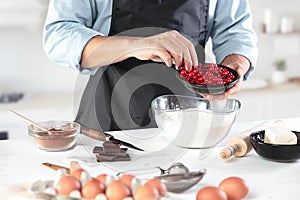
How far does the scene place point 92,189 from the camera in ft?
4.42

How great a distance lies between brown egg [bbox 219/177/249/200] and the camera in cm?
140

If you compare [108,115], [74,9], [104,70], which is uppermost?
[74,9]

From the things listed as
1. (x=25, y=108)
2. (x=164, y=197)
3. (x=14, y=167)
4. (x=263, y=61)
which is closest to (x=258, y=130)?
(x=164, y=197)

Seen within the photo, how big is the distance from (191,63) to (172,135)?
207 mm

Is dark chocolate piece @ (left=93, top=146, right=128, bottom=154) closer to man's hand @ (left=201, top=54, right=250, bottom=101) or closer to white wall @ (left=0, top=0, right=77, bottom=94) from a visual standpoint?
man's hand @ (left=201, top=54, right=250, bottom=101)

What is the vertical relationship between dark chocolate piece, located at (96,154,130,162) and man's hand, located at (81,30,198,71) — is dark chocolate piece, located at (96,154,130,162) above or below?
below

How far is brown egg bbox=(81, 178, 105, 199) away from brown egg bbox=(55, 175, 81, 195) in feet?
0.06

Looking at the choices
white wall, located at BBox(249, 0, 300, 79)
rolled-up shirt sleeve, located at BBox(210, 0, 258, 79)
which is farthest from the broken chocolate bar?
white wall, located at BBox(249, 0, 300, 79)

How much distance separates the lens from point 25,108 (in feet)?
10.9

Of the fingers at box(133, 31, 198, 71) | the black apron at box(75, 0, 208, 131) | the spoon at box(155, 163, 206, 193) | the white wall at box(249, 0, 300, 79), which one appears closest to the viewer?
the spoon at box(155, 163, 206, 193)

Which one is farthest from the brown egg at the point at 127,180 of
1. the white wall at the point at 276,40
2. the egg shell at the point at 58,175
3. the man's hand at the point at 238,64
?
the white wall at the point at 276,40

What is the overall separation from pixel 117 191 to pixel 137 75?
2.77 feet

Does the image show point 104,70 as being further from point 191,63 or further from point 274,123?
point 274,123

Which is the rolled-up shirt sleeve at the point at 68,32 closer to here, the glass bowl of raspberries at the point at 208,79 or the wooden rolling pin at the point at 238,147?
the glass bowl of raspberries at the point at 208,79
